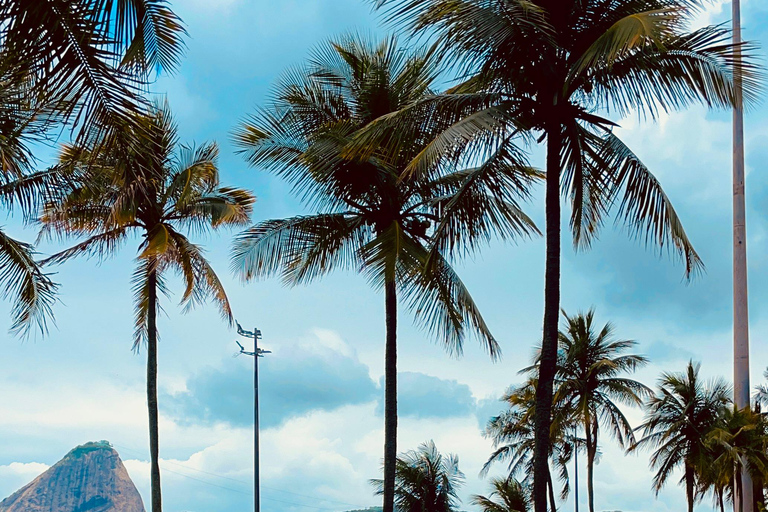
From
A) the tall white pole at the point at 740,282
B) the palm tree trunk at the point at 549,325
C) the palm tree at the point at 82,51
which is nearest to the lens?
the palm tree at the point at 82,51

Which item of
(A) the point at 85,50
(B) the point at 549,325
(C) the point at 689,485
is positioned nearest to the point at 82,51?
(A) the point at 85,50

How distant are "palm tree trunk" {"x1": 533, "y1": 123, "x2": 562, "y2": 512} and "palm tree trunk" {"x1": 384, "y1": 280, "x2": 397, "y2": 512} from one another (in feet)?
12.2

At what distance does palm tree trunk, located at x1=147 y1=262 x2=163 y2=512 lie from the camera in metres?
18.2

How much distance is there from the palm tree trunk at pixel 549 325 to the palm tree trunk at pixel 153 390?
10.8 m

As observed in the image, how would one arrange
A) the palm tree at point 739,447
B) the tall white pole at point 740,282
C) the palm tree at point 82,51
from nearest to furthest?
the palm tree at point 82,51, the tall white pole at point 740,282, the palm tree at point 739,447

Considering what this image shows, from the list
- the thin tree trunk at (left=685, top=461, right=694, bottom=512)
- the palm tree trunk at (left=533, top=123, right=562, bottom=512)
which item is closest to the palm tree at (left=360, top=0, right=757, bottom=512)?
the palm tree trunk at (left=533, top=123, right=562, bottom=512)

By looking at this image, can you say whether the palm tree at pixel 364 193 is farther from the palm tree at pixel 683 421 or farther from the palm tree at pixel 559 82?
the palm tree at pixel 683 421

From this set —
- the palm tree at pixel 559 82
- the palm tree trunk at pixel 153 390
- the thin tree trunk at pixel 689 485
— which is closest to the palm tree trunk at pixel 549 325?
the palm tree at pixel 559 82

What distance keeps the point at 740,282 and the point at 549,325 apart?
387 inches

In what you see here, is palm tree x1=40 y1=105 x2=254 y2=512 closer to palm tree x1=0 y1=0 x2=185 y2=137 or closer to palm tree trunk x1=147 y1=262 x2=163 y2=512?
palm tree trunk x1=147 y1=262 x2=163 y2=512

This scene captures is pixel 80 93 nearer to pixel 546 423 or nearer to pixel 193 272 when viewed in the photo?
pixel 546 423

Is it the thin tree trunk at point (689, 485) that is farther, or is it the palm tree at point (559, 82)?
the thin tree trunk at point (689, 485)

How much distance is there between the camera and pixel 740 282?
1814 centimetres

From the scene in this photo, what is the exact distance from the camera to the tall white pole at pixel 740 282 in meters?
17.8
